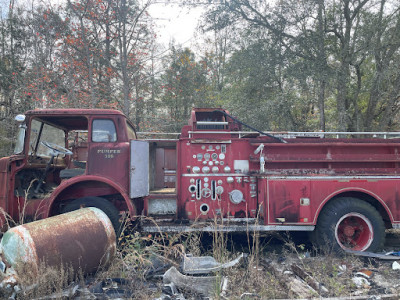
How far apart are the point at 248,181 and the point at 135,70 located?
25.7ft

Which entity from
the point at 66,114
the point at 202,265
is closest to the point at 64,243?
the point at 202,265

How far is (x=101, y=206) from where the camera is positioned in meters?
4.90

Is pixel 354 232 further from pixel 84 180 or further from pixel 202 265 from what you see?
pixel 84 180

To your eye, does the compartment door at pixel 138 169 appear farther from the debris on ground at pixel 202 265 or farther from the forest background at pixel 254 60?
the forest background at pixel 254 60

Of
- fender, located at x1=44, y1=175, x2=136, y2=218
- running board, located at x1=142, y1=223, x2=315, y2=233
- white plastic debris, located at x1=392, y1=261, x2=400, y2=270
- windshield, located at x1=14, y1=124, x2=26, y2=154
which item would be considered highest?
windshield, located at x1=14, y1=124, x2=26, y2=154

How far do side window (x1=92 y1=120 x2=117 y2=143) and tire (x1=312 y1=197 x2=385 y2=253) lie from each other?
4.00 m

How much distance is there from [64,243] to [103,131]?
2.16m

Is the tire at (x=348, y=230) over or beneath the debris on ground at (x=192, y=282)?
over

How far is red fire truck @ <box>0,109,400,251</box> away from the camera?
4.92 m

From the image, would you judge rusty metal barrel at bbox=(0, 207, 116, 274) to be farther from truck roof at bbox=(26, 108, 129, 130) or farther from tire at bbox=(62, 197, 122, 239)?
truck roof at bbox=(26, 108, 129, 130)

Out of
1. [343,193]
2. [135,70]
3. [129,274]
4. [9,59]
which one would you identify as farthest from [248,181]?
[9,59]

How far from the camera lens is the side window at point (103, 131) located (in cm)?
516

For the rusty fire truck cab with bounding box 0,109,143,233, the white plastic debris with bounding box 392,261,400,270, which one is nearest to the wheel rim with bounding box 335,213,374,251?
the white plastic debris with bounding box 392,261,400,270

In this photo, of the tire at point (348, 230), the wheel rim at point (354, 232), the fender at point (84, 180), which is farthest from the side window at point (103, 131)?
the wheel rim at point (354, 232)
